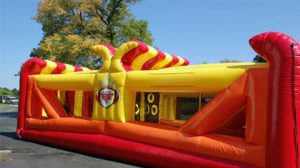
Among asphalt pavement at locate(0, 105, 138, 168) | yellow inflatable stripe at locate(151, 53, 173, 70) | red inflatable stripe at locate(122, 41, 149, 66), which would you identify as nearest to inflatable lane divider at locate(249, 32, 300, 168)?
asphalt pavement at locate(0, 105, 138, 168)

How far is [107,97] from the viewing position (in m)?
7.00

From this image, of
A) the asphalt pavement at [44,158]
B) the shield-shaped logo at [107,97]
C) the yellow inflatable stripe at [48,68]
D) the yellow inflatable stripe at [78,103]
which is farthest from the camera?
the yellow inflatable stripe at [78,103]

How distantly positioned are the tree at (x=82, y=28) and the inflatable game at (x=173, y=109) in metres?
7.06

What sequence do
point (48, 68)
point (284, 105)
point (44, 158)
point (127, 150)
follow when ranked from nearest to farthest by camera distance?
point (284, 105) < point (127, 150) < point (44, 158) < point (48, 68)

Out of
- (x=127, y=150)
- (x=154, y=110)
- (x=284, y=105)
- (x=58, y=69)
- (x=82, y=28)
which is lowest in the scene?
(x=127, y=150)

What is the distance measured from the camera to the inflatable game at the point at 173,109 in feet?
14.8

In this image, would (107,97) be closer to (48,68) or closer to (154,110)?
(154,110)

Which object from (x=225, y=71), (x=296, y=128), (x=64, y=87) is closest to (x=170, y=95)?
(x=64, y=87)

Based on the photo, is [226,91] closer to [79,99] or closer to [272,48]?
[272,48]

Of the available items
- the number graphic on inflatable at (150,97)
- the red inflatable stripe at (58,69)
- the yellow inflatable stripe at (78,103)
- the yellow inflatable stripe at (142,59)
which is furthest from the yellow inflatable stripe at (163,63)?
the red inflatable stripe at (58,69)

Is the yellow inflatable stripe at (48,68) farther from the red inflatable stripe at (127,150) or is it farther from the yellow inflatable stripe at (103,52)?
the yellow inflatable stripe at (103,52)

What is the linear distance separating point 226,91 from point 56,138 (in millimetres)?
4057

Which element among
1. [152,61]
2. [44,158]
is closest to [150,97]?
[152,61]

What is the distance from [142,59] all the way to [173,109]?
58.4 inches
